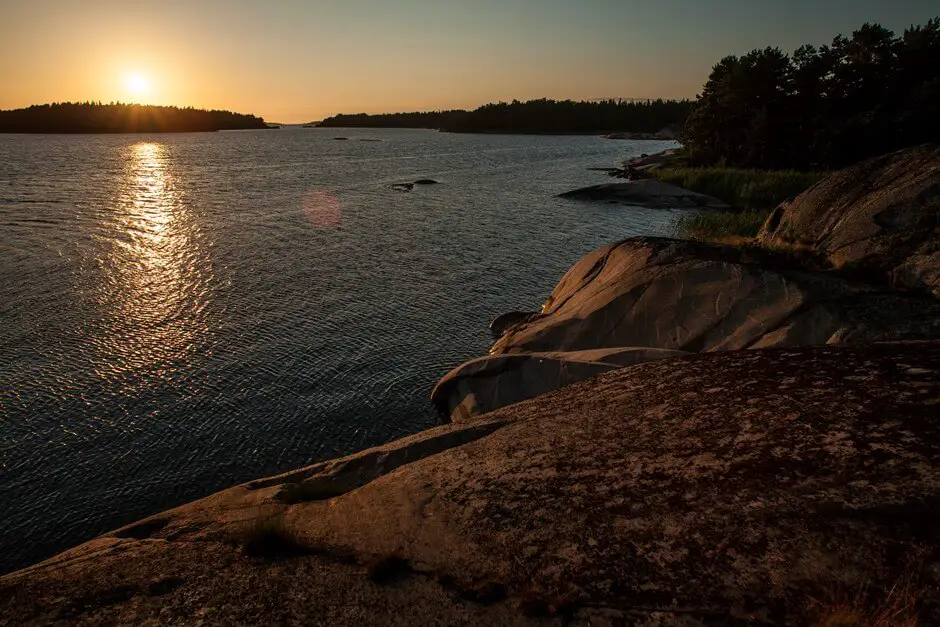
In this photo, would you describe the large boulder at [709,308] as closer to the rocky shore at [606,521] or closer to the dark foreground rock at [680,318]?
the dark foreground rock at [680,318]

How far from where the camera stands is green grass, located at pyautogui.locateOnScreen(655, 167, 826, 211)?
41906mm

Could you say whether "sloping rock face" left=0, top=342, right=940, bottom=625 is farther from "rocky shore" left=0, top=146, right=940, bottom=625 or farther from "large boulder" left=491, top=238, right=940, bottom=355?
"large boulder" left=491, top=238, right=940, bottom=355

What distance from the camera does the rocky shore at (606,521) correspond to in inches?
163

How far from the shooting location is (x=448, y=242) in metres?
35.0

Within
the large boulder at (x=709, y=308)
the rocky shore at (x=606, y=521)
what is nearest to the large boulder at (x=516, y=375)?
the rocky shore at (x=606, y=521)

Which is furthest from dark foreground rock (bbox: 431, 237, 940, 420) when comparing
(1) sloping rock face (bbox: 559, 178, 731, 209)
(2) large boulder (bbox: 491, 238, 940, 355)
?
(1) sloping rock face (bbox: 559, 178, 731, 209)

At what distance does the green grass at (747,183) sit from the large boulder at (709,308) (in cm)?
2804

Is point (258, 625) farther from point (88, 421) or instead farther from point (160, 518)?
point (88, 421)

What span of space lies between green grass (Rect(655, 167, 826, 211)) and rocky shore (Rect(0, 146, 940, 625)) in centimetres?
3661

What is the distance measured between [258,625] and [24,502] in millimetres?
9690

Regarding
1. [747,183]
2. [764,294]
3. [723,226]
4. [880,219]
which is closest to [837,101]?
[747,183]

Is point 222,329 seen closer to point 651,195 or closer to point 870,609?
point 870,609

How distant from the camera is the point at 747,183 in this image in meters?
47.9

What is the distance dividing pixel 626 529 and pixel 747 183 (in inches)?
2020
